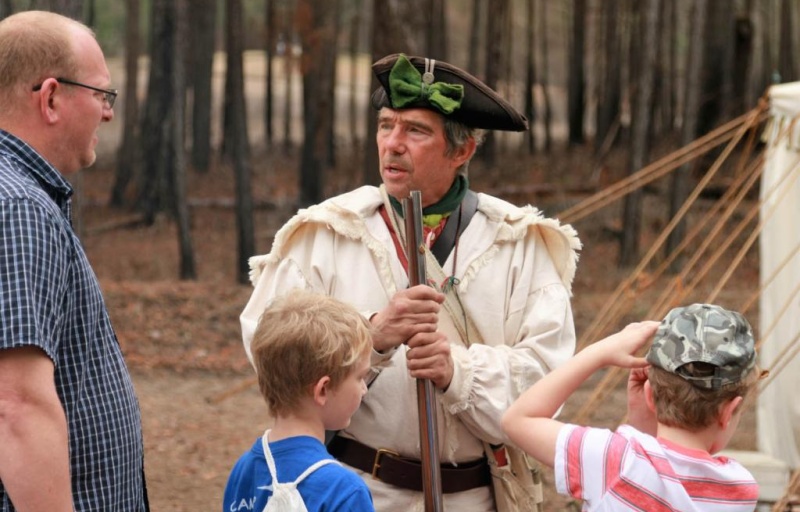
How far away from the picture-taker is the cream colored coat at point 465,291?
269 centimetres

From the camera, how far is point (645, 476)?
2.08 m

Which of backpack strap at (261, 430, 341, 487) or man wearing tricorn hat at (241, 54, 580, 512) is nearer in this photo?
backpack strap at (261, 430, 341, 487)

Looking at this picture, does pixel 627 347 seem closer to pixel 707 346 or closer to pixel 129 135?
pixel 707 346

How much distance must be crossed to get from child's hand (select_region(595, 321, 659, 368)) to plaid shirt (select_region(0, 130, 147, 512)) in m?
0.93

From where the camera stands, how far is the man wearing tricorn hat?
8.85ft

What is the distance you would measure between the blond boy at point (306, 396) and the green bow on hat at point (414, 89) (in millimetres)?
694

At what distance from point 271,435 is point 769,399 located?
193 inches

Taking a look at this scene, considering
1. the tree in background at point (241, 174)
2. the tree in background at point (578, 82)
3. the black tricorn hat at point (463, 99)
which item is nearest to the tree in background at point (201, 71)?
the tree in background at point (241, 174)


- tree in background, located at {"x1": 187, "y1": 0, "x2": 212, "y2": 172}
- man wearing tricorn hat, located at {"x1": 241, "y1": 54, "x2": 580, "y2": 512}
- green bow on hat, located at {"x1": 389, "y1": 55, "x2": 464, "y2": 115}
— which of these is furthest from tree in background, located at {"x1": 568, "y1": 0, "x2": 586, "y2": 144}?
green bow on hat, located at {"x1": 389, "y1": 55, "x2": 464, "y2": 115}

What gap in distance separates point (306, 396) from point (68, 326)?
0.46 metres

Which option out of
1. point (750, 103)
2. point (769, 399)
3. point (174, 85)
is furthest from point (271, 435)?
point (750, 103)

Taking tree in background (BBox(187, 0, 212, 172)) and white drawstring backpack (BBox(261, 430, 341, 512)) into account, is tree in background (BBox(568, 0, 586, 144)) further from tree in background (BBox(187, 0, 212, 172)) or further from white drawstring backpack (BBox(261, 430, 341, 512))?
white drawstring backpack (BBox(261, 430, 341, 512))

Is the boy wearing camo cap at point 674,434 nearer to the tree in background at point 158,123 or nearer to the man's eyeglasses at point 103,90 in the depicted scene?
the man's eyeglasses at point 103,90

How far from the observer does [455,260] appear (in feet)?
9.21
